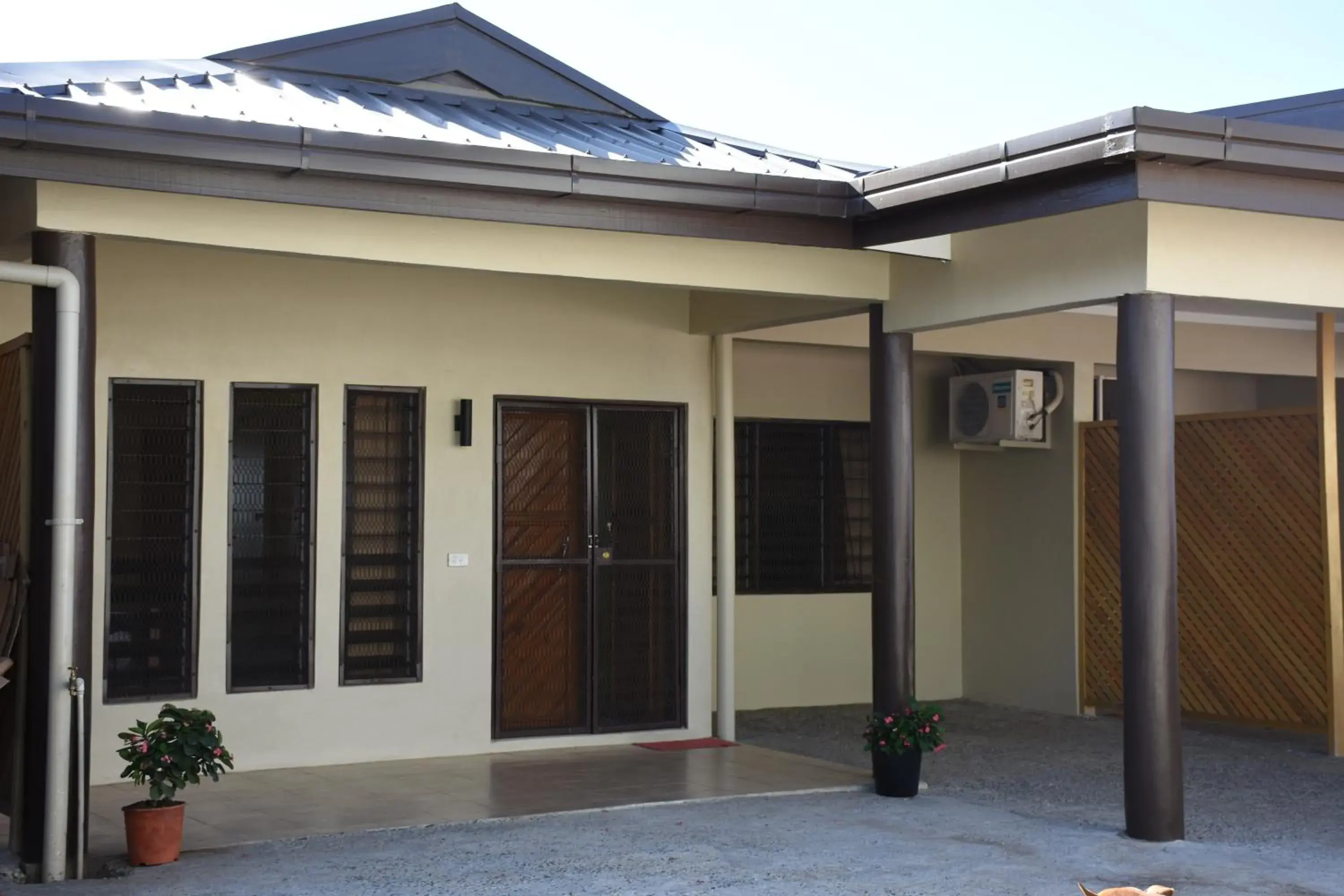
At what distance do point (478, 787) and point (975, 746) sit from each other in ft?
10.6

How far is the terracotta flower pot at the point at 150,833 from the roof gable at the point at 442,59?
13.7ft

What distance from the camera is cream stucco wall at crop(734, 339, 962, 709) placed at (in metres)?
10.7

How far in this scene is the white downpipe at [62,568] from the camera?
5.59 metres

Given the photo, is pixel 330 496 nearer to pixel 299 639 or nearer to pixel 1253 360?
pixel 299 639

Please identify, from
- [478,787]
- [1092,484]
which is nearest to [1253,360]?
[1092,484]

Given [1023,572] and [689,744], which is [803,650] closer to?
[1023,572]

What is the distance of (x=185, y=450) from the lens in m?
7.91

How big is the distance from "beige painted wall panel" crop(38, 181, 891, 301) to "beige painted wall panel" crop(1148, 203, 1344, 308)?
66.7 inches

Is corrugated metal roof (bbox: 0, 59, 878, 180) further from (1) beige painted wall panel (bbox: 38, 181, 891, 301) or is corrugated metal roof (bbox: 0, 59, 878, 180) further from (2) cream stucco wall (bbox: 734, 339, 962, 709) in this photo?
(2) cream stucco wall (bbox: 734, 339, 962, 709)

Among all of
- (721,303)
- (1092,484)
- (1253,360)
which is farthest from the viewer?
(1253,360)

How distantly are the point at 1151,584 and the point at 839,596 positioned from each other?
4.88 m

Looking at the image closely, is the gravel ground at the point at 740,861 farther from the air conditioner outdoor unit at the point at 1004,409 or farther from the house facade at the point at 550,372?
the air conditioner outdoor unit at the point at 1004,409

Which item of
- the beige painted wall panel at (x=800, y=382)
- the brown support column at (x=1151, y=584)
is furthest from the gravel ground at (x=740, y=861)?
the beige painted wall panel at (x=800, y=382)

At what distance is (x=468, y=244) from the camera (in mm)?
6562
